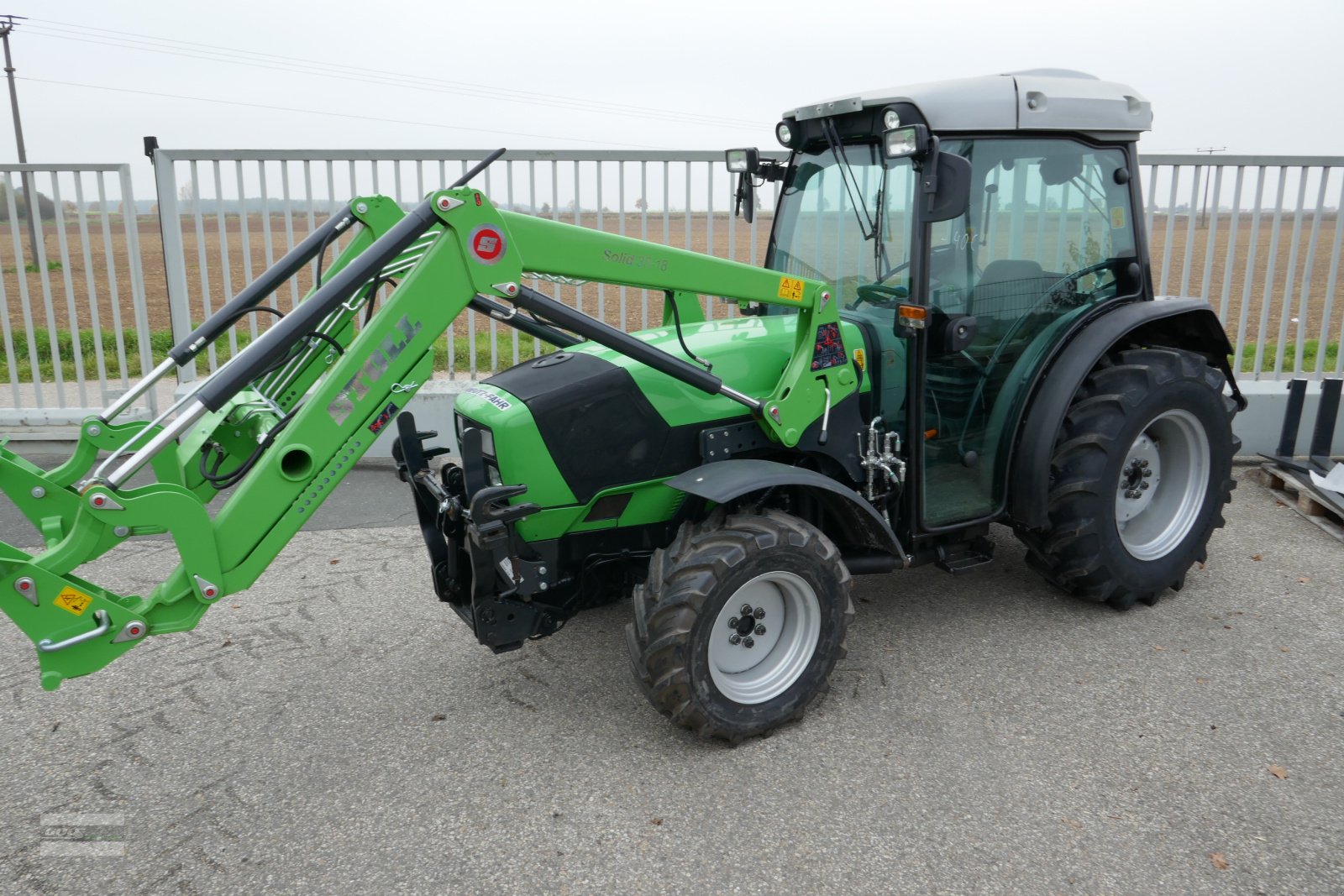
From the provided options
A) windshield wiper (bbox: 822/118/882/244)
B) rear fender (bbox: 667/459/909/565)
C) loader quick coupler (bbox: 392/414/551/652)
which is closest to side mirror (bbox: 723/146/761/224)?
windshield wiper (bbox: 822/118/882/244)

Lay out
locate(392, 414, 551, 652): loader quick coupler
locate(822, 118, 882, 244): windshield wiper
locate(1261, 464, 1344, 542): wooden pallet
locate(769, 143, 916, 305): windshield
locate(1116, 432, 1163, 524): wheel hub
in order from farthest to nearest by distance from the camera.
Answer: locate(1261, 464, 1344, 542): wooden pallet
locate(1116, 432, 1163, 524): wheel hub
locate(822, 118, 882, 244): windshield wiper
locate(769, 143, 916, 305): windshield
locate(392, 414, 551, 652): loader quick coupler

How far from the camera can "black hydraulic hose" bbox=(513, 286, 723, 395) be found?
9.91ft

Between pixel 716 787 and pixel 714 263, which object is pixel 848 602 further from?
pixel 714 263

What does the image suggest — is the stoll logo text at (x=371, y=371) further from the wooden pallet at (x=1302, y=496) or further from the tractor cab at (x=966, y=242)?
the wooden pallet at (x=1302, y=496)

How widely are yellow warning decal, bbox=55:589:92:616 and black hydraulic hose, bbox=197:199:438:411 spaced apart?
633mm

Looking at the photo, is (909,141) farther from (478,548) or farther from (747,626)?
(478,548)

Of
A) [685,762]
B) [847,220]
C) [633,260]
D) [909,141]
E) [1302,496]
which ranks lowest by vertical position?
[685,762]

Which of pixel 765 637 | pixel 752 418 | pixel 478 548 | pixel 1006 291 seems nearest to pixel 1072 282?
pixel 1006 291

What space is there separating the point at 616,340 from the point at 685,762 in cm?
142

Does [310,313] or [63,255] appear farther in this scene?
[63,255]

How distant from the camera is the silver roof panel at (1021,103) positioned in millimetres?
3590

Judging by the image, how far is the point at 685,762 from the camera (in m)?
3.27

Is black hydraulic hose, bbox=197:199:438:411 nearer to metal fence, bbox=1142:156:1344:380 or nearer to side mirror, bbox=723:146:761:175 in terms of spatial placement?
side mirror, bbox=723:146:761:175

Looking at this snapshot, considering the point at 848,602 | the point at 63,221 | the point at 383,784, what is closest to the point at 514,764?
the point at 383,784
